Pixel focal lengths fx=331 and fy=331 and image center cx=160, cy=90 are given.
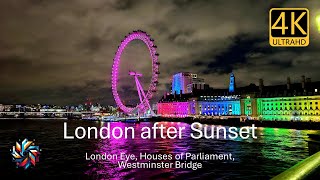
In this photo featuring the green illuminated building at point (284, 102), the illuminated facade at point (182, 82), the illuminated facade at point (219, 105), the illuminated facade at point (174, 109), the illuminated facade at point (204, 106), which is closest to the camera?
the green illuminated building at point (284, 102)

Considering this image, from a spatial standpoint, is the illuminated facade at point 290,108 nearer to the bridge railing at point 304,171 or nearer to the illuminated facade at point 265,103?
the illuminated facade at point 265,103

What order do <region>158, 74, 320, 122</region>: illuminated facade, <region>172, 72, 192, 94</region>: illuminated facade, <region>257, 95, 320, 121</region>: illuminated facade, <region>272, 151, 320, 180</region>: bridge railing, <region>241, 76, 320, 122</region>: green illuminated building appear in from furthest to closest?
<region>172, 72, 192, 94</region>: illuminated facade < <region>158, 74, 320, 122</region>: illuminated facade < <region>241, 76, 320, 122</region>: green illuminated building < <region>257, 95, 320, 121</region>: illuminated facade < <region>272, 151, 320, 180</region>: bridge railing

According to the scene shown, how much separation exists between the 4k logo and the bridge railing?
12.6 feet

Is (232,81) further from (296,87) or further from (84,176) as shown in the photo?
(84,176)

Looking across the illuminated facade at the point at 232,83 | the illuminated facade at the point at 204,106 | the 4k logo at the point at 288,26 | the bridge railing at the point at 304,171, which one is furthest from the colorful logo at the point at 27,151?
the illuminated facade at the point at 232,83

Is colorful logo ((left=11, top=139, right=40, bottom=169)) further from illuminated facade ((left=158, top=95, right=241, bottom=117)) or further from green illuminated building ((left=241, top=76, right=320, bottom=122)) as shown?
illuminated facade ((left=158, top=95, right=241, bottom=117))

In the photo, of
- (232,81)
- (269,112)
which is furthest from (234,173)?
(232,81)

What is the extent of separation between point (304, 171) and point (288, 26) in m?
4.53

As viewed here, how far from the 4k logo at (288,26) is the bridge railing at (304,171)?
383cm

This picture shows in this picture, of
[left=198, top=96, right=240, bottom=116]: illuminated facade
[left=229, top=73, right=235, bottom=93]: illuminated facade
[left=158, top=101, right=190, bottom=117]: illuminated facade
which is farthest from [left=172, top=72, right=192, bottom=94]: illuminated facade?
[left=229, top=73, right=235, bottom=93]: illuminated facade

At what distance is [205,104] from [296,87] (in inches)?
1682

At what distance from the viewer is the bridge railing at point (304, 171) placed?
2867 mm

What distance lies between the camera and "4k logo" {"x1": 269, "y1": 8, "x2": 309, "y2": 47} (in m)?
6.78

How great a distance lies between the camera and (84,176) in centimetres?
1567
